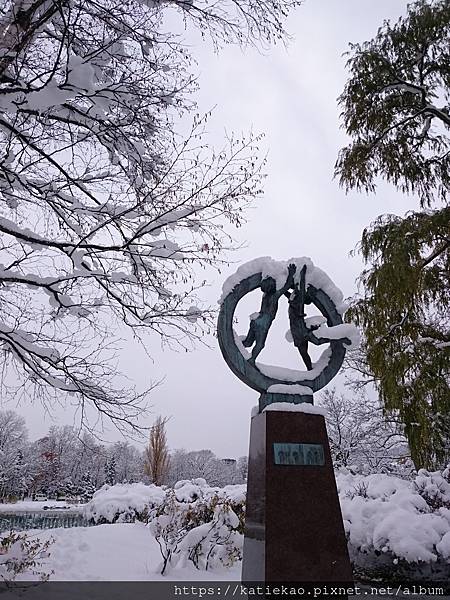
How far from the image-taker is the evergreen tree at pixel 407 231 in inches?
259

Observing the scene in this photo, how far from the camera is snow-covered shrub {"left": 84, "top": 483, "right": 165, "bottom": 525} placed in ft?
35.4

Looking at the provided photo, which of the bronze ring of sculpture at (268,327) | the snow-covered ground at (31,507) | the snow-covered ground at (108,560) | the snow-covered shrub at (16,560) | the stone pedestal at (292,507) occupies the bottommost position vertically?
the snow-covered ground at (31,507)

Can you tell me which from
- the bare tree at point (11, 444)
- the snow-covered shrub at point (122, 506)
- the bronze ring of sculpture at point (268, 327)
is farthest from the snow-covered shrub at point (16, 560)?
the bare tree at point (11, 444)

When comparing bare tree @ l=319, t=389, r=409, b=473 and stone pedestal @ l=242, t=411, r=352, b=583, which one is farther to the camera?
bare tree @ l=319, t=389, r=409, b=473

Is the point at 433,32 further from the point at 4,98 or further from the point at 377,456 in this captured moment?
the point at 377,456

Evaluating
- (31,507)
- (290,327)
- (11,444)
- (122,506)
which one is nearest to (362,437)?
(122,506)

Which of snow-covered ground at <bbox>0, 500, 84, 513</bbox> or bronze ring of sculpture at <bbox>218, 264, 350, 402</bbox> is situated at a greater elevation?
bronze ring of sculpture at <bbox>218, 264, 350, 402</bbox>

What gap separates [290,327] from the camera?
444cm

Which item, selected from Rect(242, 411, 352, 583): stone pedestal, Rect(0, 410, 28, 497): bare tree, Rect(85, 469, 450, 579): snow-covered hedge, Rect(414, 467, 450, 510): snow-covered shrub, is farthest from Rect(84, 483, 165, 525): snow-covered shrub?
Rect(0, 410, 28, 497): bare tree

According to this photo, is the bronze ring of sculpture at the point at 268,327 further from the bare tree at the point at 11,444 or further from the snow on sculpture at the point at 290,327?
the bare tree at the point at 11,444

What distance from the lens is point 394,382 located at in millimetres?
6664

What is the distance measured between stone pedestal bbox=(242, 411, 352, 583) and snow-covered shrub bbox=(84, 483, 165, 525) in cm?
757

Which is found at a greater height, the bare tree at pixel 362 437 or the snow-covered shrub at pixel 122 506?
the bare tree at pixel 362 437

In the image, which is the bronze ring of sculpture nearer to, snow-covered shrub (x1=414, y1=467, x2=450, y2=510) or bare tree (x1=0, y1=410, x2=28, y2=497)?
snow-covered shrub (x1=414, y1=467, x2=450, y2=510)
